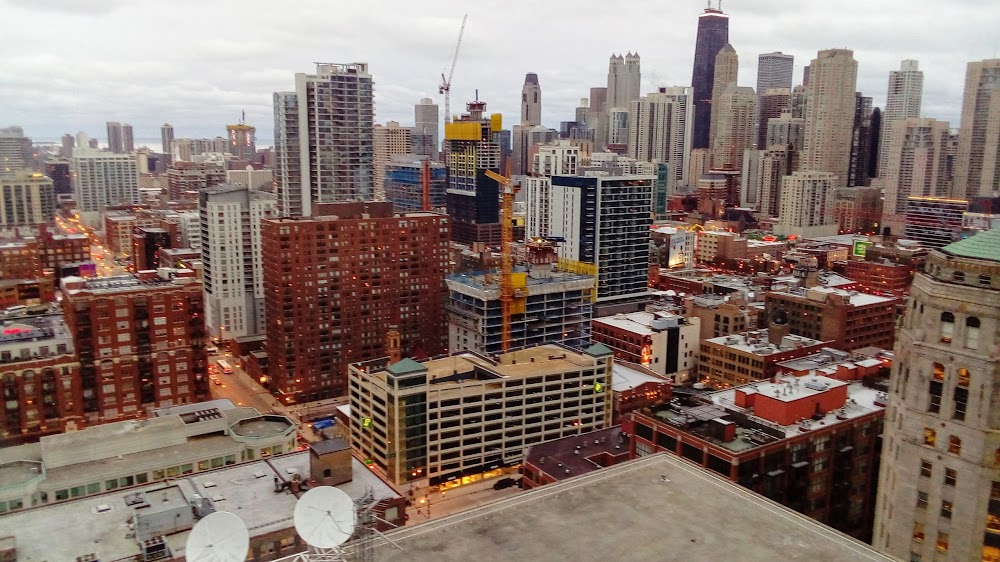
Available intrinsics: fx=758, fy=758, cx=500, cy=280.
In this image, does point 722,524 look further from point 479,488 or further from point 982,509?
point 479,488

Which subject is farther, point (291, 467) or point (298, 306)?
point (298, 306)

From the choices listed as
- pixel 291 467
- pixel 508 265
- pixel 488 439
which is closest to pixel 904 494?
pixel 291 467

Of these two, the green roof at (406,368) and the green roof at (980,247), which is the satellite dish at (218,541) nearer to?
the green roof at (980,247)

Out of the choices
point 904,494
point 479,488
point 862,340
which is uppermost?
point 904,494

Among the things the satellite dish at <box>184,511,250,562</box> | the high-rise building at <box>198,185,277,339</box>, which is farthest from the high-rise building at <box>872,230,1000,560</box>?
the high-rise building at <box>198,185,277,339</box>

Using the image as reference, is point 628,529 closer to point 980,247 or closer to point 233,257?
point 980,247

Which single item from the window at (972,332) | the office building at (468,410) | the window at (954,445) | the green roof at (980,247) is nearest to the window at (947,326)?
the window at (972,332)

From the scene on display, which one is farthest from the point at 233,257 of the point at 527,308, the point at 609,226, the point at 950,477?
the point at 950,477

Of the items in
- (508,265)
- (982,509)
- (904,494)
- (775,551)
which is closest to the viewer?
(775,551)
